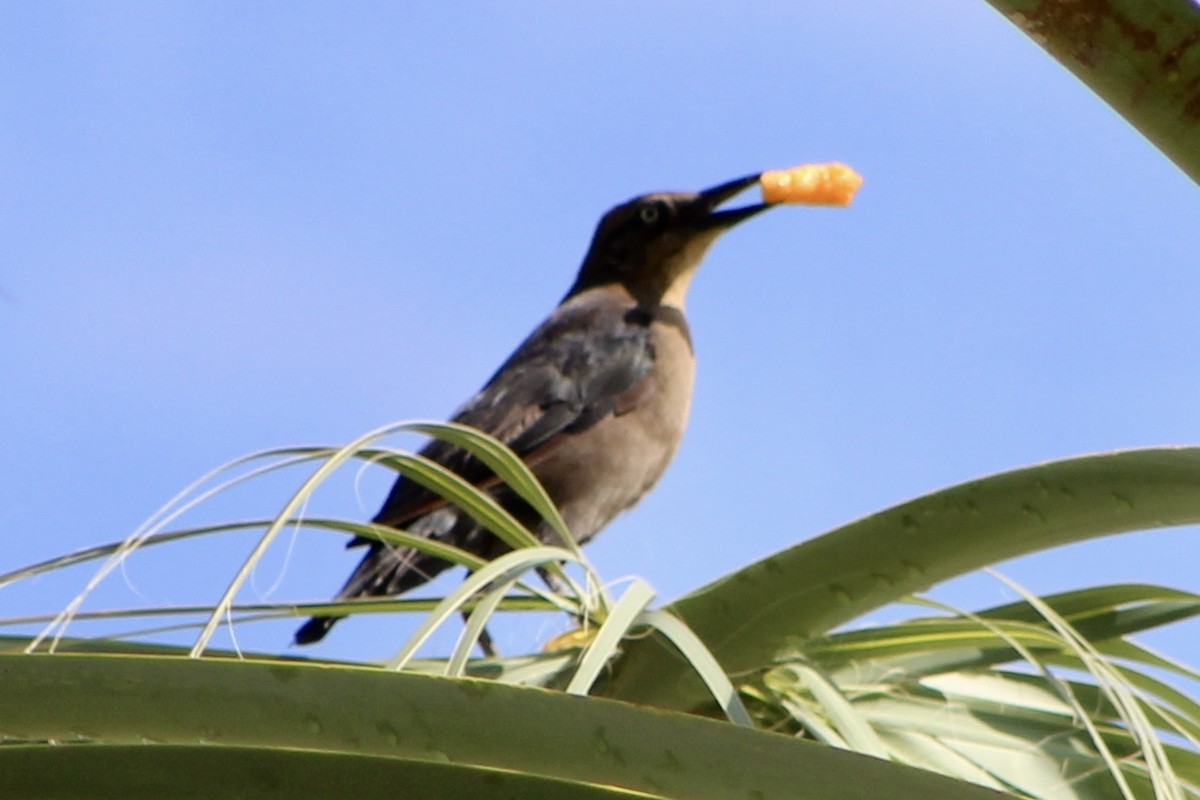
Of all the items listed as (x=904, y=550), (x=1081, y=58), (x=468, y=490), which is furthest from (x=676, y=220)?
(x=1081, y=58)

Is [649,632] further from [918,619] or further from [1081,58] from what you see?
[1081,58]

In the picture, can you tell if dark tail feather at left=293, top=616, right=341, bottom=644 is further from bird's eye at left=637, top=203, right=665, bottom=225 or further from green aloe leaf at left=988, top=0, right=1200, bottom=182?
green aloe leaf at left=988, top=0, right=1200, bottom=182

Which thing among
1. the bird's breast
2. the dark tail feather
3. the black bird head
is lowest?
the dark tail feather

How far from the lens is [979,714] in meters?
1.83

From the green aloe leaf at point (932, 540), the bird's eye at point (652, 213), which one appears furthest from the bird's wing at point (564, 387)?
the green aloe leaf at point (932, 540)

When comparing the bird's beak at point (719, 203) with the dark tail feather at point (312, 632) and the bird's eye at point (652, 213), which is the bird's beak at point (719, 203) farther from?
the dark tail feather at point (312, 632)

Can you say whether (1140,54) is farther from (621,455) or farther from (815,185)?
(621,455)

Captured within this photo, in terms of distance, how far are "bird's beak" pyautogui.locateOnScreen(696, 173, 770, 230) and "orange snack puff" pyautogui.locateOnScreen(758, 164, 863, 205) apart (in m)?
0.76

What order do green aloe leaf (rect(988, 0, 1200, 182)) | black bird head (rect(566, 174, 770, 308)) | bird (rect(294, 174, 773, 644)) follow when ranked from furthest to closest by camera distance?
black bird head (rect(566, 174, 770, 308))
bird (rect(294, 174, 773, 644))
green aloe leaf (rect(988, 0, 1200, 182))

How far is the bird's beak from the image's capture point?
5828 millimetres

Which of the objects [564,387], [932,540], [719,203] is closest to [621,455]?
[564,387]

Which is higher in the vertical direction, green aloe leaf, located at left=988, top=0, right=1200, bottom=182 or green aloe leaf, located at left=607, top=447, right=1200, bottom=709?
green aloe leaf, located at left=988, top=0, right=1200, bottom=182

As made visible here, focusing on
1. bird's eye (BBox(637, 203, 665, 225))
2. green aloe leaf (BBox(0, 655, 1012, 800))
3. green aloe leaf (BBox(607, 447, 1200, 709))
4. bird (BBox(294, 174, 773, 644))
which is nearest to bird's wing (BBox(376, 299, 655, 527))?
bird (BBox(294, 174, 773, 644))

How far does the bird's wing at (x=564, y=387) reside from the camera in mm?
5543
